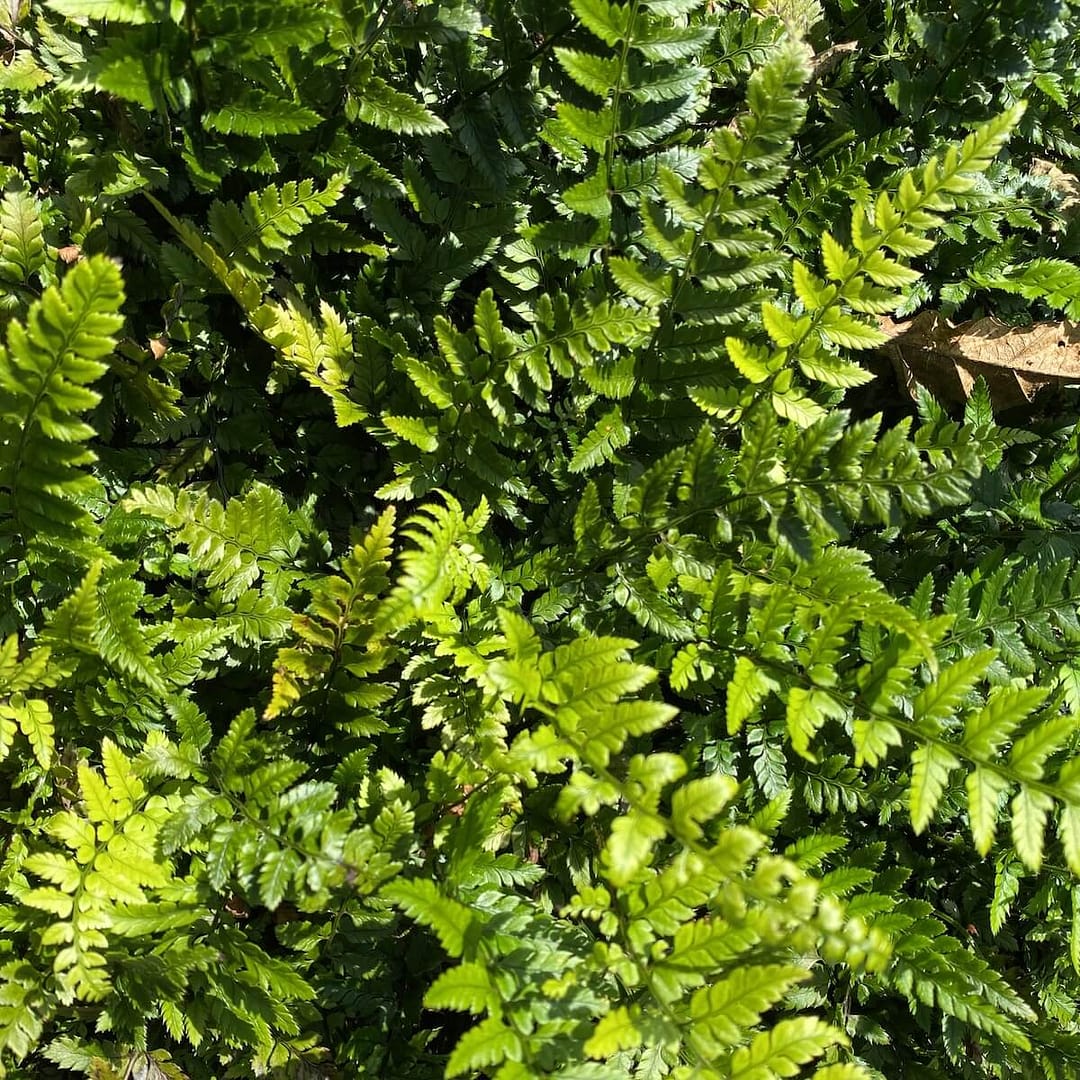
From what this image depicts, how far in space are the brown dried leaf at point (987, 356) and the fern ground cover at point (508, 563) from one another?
268 mm

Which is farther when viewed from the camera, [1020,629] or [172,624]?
[1020,629]

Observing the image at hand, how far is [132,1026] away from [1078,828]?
2796mm

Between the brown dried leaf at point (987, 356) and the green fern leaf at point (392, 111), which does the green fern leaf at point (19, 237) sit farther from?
the brown dried leaf at point (987, 356)

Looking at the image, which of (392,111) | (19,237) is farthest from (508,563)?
(19,237)

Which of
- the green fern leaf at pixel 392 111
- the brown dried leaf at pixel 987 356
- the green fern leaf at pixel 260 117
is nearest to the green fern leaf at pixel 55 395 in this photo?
the green fern leaf at pixel 260 117

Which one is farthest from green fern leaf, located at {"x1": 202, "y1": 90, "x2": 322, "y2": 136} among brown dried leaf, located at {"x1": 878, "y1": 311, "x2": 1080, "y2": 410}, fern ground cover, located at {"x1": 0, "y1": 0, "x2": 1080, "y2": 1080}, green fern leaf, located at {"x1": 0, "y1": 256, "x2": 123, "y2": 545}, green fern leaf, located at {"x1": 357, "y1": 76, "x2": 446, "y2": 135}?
brown dried leaf, located at {"x1": 878, "y1": 311, "x2": 1080, "y2": 410}

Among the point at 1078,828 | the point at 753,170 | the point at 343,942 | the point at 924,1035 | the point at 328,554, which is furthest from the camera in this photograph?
the point at 924,1035

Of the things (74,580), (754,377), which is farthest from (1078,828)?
(74,580)

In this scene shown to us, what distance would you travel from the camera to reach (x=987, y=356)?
407cm

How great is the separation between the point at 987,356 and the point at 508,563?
2322 millimetres

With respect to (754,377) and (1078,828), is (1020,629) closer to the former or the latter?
(1078,828)

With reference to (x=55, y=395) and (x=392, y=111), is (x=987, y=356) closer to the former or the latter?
(x=392, y=111)

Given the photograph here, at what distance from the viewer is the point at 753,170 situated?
296 centimetres

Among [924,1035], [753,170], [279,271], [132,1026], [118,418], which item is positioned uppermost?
[753,170]
